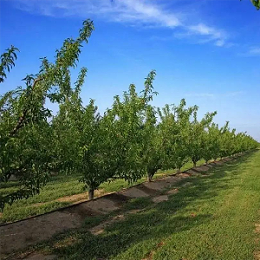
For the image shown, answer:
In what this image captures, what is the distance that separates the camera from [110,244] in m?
7.91

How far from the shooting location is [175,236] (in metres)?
8.40

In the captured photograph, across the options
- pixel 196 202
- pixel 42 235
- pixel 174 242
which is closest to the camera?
pixel 174 242

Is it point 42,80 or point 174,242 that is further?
point 174,242

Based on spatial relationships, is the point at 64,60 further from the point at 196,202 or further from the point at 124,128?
the point at 196,202

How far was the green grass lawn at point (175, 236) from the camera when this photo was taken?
23.7ft

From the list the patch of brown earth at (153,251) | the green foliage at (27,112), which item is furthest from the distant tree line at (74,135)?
the patch of brown earth at (153,251)

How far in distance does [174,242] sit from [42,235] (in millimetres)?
4453

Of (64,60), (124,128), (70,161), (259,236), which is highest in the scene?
(64,60)

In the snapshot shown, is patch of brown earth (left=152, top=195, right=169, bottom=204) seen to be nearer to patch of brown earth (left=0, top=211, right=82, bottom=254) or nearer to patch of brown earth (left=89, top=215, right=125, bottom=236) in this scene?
patch of brown earth (left=89, top=215, right=125, bottom=236)

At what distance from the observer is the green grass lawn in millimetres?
7215

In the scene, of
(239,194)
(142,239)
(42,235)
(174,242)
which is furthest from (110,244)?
(239,194)

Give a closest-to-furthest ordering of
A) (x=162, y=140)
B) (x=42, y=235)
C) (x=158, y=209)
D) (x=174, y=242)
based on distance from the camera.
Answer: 1. (x=174, y=242)
2. (x=42, y=235)
3. (x=158, y=209)
4. (x=162, y=140)

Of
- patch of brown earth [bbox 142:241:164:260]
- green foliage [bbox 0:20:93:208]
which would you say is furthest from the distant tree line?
patch of brown earth [bbox 142:241:164:260]

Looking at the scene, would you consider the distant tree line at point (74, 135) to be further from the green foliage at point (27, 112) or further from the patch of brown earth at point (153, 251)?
the patch of brown earth at point (153, 251)
